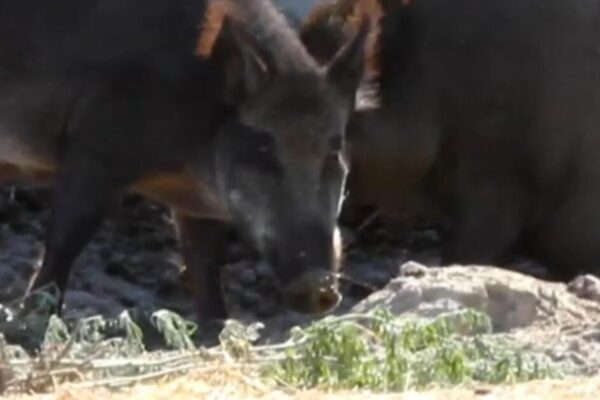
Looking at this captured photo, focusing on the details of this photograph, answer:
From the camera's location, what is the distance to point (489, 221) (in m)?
10.5

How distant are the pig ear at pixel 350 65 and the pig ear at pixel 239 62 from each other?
268 mm

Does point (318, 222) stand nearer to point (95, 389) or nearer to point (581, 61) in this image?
point (581, 61)

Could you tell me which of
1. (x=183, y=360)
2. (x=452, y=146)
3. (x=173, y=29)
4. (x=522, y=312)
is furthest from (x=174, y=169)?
(x=183, y=360)

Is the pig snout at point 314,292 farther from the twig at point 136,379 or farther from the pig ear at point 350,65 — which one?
the twig at point 136,379

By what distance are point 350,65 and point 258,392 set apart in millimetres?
3320

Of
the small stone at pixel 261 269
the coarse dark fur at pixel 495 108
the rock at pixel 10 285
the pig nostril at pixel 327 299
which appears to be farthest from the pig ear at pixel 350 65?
the small stone at pixel 261 269

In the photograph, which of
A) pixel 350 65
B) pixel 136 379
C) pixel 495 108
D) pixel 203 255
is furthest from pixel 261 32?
pixel 136 379

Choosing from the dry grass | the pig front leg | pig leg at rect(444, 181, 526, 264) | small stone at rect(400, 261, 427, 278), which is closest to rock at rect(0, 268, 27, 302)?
the pig front leg

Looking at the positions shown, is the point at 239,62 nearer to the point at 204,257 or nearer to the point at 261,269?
the point at 204,257

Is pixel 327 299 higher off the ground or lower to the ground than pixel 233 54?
lower

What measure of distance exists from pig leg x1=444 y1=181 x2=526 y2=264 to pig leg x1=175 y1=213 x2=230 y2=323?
1057 millimetres

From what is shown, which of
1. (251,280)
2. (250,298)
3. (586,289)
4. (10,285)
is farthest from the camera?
(251,280)

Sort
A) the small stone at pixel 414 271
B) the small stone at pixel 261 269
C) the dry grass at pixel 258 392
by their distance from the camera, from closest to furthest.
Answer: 1. the dry grass at pixel 258 392
2. the small stone at pixel 414 271
3. the small stone at pixel 261 269

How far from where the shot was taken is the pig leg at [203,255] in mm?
10602
